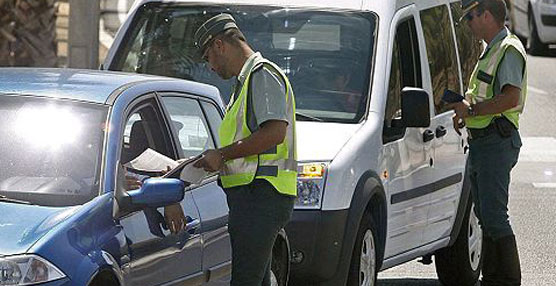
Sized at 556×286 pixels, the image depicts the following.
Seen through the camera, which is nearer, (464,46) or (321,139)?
(321,139)

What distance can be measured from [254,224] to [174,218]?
0.36 meters

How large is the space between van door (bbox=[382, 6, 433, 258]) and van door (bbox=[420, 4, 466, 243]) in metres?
0.18

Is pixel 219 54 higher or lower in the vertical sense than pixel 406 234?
higher

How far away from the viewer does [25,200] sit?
6.51 metres

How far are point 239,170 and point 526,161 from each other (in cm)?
1159

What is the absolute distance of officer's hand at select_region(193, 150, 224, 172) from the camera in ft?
22.4

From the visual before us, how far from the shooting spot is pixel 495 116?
9.77 metres

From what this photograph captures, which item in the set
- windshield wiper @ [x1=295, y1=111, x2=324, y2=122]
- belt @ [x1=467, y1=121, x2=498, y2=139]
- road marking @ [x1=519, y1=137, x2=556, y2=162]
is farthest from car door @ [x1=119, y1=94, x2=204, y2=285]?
road marking @ [x1=519, y1=137, x2=556, y2=162]

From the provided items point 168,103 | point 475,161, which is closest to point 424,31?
point 475,161

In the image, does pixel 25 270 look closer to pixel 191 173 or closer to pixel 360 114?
pixel 191 173

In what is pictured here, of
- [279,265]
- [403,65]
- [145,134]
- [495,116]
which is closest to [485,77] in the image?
[495,116]

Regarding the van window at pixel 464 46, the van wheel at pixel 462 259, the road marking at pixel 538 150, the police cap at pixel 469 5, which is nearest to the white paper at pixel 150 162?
the police cap at pixel 469 5

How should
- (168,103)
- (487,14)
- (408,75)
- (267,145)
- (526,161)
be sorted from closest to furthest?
1. (267,145)
2. (168,103)
3. (487,14)
4. (408,75)
5. (526,161)

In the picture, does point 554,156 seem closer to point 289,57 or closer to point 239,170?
point 289,57
